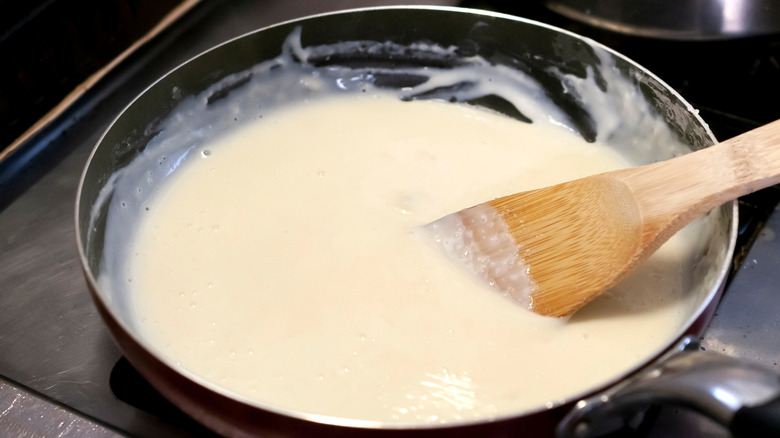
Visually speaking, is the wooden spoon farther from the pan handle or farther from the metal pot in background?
the metal pot in background

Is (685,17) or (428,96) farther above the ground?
(685,17)

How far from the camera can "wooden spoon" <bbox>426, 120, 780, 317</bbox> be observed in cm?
78

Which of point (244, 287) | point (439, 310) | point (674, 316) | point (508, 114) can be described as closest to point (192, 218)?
point (244, 287)

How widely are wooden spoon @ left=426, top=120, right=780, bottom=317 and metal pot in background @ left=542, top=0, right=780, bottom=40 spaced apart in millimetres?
426

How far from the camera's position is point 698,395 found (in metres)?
0.53

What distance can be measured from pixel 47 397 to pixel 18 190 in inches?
16.5

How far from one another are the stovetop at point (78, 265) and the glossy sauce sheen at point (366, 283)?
71 mm

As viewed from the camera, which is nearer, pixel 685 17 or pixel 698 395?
pixel 698 395

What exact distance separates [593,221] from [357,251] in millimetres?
313

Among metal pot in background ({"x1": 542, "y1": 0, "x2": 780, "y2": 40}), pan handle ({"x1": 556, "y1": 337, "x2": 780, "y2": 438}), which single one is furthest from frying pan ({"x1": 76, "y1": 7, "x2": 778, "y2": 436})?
metal pot in background ({"x1": 542, "y1": 0, "x2": 780, "y2": 40})

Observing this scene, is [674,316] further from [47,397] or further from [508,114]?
[47,397]

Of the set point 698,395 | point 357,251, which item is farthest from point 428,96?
point 698,395

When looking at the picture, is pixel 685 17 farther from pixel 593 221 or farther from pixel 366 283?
pixel 366 283

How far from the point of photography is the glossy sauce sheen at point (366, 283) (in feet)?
2.63
